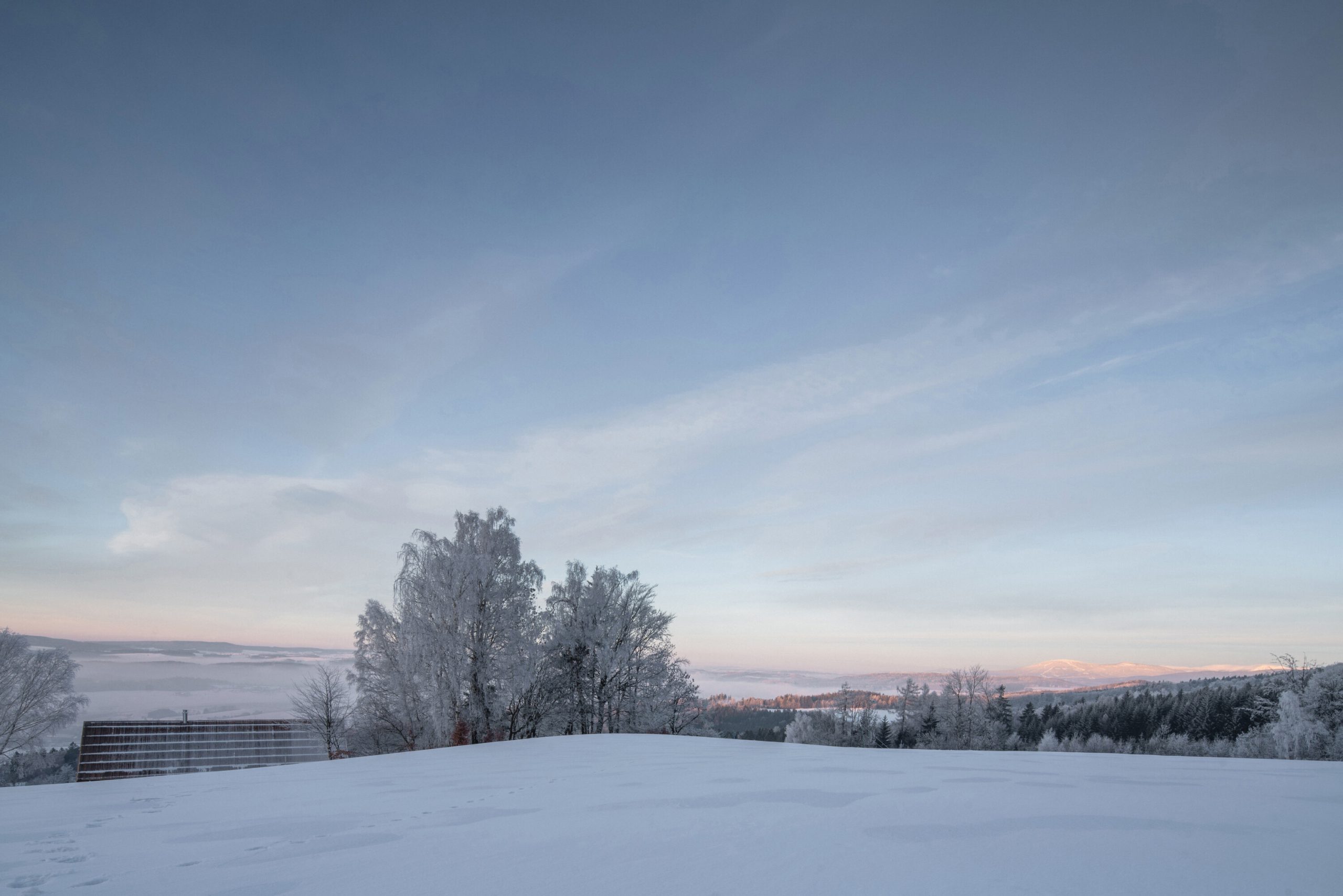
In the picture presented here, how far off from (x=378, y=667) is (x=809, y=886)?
23.9 m

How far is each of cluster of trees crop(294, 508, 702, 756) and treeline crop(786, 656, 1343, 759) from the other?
46.3 ft

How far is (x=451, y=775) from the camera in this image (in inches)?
246

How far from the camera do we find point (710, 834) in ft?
10.3

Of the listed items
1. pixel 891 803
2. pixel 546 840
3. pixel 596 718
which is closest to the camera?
pixel 546 840

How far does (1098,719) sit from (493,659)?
63.0 m

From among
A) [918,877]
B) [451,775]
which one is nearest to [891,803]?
[918,877]

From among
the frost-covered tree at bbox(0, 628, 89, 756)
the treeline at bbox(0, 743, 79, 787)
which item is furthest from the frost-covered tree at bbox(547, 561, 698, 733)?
the frost-covered tree at bbox(0, 628, 89, 756)

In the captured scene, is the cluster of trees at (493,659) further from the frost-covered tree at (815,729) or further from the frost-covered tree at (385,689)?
the frost-covered tree at (815,729)

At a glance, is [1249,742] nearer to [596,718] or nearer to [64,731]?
[596,718]

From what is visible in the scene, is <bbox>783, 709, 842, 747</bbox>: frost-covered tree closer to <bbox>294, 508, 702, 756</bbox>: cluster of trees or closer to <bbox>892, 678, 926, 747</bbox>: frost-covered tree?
<bbox>892, 678, 926, 747</bbox>: frost-covered tree

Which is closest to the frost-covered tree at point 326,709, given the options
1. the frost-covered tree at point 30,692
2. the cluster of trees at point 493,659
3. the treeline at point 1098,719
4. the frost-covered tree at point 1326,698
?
the cluster of trees at point 493,659

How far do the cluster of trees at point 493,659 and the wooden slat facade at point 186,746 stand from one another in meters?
1.42

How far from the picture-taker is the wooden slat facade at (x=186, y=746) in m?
18.7

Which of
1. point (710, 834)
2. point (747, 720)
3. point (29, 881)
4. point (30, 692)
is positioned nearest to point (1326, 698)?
point (710, 834)
